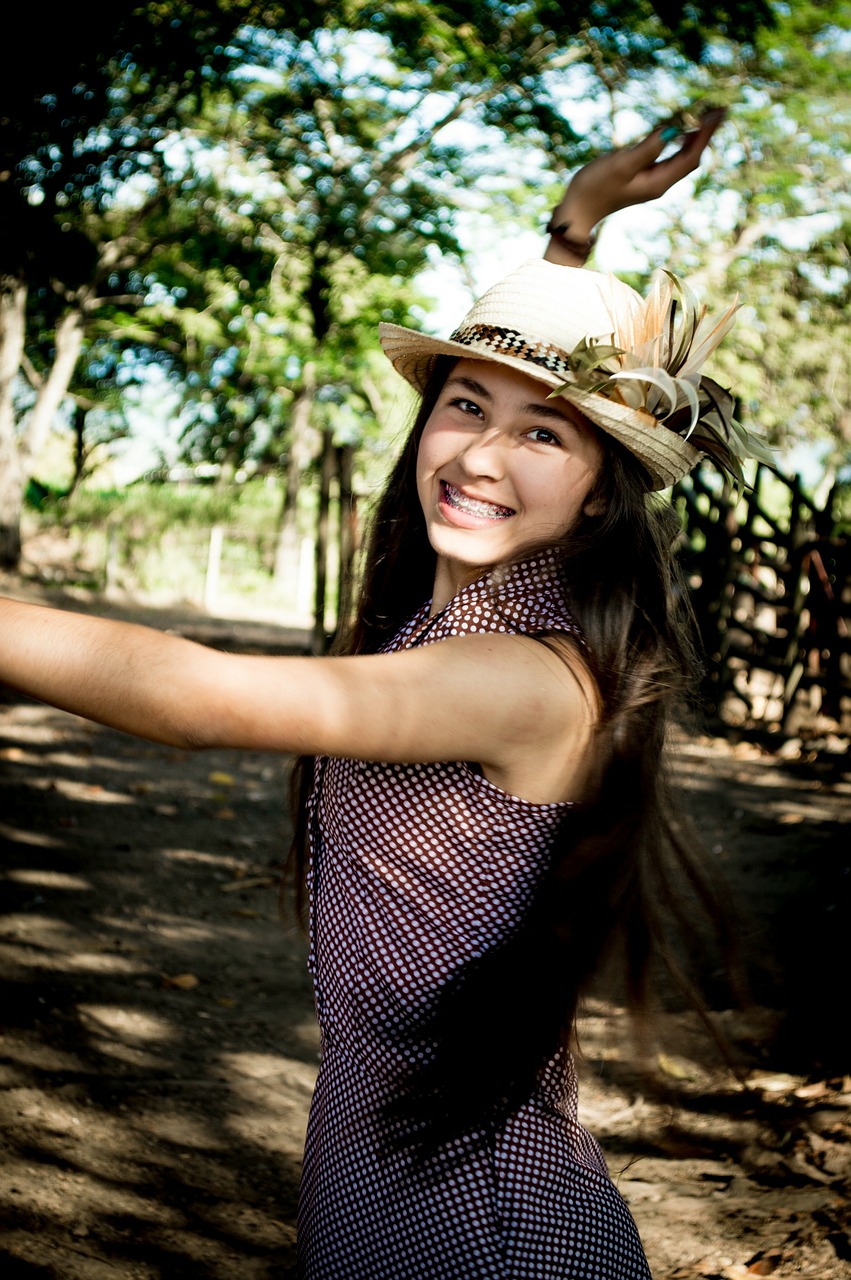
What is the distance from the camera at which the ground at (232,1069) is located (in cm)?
263

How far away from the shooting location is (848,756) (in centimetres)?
791

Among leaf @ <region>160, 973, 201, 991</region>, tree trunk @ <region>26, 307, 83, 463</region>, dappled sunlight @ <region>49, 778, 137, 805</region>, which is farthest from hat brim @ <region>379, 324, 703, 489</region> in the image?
tree trunk @ <region>26, 307, 83, 463</region>

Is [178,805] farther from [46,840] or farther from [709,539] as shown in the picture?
[709,539]

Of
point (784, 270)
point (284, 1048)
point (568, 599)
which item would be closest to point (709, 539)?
point (284, 1048)

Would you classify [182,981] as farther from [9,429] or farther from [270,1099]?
A: [9,429]

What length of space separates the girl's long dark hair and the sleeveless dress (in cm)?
3

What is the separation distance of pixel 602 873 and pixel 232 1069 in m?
2.57

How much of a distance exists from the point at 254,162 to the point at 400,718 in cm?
1551

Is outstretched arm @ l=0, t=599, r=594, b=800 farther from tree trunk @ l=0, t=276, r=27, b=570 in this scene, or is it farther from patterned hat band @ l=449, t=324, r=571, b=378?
tree trunk @ l=0, t=276, r=27, b=570

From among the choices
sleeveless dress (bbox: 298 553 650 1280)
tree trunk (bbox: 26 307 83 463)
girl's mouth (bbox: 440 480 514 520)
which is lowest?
sleeveless dress (bbox: 298 553 650 1280)

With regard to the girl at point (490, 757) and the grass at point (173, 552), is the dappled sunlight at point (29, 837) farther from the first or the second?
the grass at point (173, 552)

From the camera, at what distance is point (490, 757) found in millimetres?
1295

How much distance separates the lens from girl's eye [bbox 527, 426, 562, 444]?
151 cm

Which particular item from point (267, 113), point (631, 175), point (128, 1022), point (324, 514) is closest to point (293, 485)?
point (267, 113)
